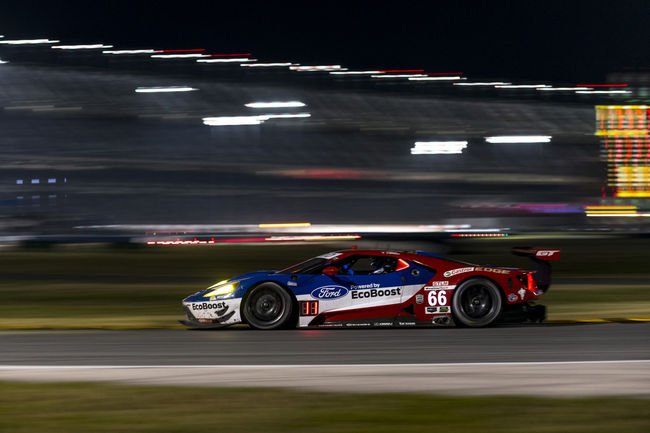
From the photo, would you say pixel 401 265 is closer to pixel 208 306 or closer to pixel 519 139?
pixel 208 306

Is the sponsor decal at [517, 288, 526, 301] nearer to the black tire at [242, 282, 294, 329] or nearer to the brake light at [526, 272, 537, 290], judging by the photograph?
the brake light at [526, 272, 537, 290]

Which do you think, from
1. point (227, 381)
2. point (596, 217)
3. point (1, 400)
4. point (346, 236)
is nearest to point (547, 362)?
point (227, 381)

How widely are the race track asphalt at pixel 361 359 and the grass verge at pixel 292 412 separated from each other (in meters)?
0.37

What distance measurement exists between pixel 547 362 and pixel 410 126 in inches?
917

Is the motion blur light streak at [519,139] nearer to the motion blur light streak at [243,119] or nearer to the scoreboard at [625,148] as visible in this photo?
the scoreboard at [625,148]

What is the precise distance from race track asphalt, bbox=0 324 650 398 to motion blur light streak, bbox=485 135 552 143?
61.2 feet

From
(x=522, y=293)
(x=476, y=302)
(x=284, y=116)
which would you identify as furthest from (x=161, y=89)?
(x=522, y=293)

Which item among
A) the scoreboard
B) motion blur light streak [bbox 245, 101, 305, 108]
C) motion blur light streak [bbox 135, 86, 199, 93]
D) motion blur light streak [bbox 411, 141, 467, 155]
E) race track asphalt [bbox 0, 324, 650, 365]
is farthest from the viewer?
motion blur light streak [bbox 135, 86, 199, 93]

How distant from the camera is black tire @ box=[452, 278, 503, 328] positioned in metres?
11.3

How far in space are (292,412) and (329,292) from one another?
4.96 m

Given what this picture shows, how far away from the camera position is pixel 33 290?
20391mm

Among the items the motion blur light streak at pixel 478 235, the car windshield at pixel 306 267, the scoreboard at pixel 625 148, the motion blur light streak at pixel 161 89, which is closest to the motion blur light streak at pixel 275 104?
the motion blur light streak at pixel 161 89

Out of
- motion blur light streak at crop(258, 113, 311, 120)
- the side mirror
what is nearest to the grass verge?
the side mirror

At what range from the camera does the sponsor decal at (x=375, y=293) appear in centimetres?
1132
